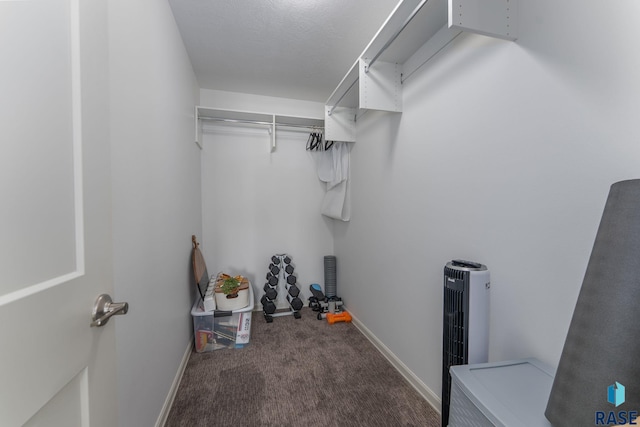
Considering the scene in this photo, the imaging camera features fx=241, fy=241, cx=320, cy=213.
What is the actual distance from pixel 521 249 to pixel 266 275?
2.66 m

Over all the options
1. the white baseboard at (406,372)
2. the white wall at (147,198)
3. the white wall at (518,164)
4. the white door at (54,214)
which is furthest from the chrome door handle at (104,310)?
the white baseboard at (406,372)

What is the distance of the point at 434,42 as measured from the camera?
5.17ft

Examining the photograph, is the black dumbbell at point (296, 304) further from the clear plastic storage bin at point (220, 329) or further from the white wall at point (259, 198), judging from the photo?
the clear plastic storage bin at point (220, 329)

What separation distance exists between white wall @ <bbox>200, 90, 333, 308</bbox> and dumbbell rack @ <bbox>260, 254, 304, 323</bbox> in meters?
0.14

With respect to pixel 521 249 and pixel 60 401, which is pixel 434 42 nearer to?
pixel 521 249

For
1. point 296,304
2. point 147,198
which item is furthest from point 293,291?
point 147,198

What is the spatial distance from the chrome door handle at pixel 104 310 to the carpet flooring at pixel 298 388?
1.31 metres

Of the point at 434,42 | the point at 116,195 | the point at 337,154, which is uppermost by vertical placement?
the point at 434,42

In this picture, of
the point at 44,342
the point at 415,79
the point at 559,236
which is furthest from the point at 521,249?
the point at 44,342

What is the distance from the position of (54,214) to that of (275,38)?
2030 millimetres

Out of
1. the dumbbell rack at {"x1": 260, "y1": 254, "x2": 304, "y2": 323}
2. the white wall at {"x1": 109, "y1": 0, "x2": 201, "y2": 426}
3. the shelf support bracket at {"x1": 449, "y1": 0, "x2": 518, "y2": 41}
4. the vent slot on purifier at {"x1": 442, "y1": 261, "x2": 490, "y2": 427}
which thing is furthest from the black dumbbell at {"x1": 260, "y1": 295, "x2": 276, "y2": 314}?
the shelf support bracket at {"x1": 449, "y1": 0, "x2": 518, "y2": 41}

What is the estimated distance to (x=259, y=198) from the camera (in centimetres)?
312

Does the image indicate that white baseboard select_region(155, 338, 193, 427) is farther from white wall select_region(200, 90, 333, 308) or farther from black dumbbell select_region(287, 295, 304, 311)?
black dumbbell select_region(287, 295, 304, 311)

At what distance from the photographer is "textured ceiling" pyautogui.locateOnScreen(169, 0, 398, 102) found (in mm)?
1655
